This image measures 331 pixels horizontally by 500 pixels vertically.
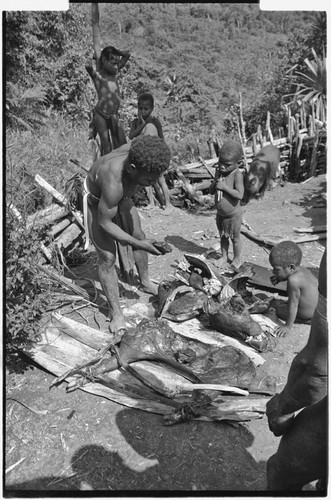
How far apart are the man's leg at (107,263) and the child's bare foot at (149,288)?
0.71 m

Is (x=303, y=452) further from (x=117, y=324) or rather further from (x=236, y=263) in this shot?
(x=236, y=263)

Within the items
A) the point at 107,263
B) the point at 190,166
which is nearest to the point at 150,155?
the point at 107,263

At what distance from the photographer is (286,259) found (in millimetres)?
3613

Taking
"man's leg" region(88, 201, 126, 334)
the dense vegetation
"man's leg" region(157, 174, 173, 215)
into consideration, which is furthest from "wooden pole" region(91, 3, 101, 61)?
"man's leg" region(157, 174, 173, 215)

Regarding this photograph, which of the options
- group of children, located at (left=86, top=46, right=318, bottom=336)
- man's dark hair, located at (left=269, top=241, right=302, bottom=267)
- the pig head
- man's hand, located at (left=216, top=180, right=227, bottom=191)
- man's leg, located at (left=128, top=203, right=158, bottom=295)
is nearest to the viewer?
man's dark hair, located at (left=269, top=241, right=302, bottom=267)

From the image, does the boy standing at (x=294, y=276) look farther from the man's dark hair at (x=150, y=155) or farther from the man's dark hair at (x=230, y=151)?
the man's dark hair at (x=230, y=151)

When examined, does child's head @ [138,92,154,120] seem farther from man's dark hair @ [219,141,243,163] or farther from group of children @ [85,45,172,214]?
man's dark hair @ [219,141,243,163]

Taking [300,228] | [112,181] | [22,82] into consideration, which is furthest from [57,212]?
[22,82]

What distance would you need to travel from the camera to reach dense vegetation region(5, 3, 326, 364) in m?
4.73

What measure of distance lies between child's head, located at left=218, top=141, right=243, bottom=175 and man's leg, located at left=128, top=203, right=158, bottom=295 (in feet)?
3.98

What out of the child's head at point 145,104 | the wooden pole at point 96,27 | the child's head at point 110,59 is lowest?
the child's head at point 145,104

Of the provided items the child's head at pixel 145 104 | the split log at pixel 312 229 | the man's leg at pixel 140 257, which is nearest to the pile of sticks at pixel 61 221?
the man's leg at pixel 140 257

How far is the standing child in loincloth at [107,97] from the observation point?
498 centimetres

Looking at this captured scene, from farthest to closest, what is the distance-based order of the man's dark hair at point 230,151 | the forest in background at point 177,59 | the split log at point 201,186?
the forest in background at point 177,59 → the split log at point 201,186 → the man's dark hair at point 230,151
